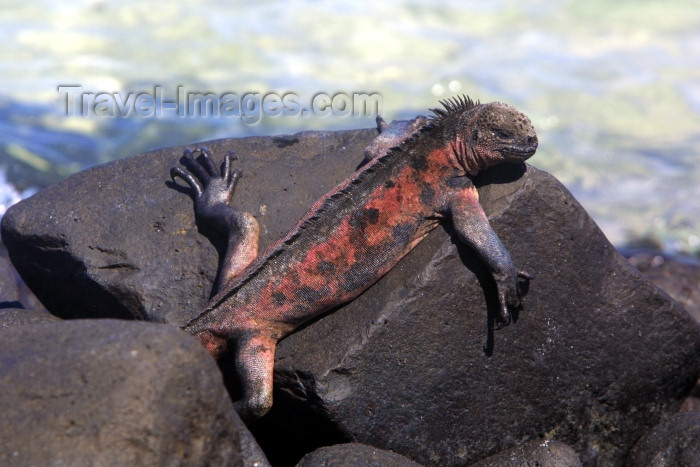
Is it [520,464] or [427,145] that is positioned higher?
[427,145]

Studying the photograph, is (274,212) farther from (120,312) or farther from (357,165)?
(120,312)

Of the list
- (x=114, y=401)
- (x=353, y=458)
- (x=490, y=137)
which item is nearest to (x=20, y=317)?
(x=114, y=401)

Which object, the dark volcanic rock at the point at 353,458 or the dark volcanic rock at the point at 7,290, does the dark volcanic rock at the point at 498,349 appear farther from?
the dark volcanic rock at the point at 7,290

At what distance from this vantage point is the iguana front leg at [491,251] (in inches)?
188

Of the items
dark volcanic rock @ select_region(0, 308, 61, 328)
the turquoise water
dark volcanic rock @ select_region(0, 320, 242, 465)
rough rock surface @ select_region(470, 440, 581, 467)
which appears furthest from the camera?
the turquoise water

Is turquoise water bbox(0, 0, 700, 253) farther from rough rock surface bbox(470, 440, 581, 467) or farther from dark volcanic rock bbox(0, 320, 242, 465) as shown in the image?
dark volcanic rock bbox(0, 320, 242, 465)

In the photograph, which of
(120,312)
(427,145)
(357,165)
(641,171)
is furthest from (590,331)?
(641,171)

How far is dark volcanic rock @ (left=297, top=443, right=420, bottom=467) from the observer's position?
4406 mm

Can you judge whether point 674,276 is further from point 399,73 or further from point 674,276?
point 399,73

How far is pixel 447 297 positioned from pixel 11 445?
8.77 feet

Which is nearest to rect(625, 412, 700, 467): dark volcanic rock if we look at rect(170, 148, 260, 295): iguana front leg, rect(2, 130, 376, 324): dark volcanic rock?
rect(2, 130, 376, 324): dark volcanic rock

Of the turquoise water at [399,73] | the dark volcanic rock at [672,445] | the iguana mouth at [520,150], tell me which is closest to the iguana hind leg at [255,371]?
the iguana mouth at [520,150]

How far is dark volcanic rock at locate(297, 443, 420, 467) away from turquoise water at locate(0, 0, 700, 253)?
679cm

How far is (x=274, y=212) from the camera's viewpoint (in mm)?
5672
